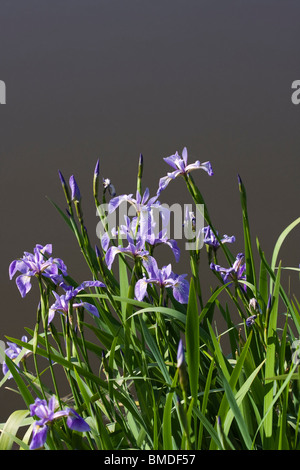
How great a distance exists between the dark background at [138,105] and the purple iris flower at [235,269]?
4.90 feet

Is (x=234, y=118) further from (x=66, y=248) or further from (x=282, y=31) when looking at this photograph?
(x=66, y=248)

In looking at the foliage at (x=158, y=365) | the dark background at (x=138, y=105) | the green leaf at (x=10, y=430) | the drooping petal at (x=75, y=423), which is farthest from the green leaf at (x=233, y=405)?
the dark background at (x=138, y=105)

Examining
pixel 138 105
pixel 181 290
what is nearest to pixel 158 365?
pixel 181 290

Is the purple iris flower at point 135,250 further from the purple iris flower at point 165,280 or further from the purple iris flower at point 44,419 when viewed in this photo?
the purple iris flower at point 44,419

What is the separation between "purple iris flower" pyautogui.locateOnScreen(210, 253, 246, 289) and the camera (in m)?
0.86

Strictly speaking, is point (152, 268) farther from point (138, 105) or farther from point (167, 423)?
point (138, 105)

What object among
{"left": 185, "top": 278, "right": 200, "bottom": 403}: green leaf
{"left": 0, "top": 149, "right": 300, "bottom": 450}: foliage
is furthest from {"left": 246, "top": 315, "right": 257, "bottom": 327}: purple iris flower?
{"left": 185, "top": 278, "right": 200, "bottom": 403}: green leaf

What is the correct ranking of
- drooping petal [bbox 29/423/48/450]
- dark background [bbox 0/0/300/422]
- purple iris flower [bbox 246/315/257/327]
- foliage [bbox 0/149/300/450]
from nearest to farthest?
drooping petal [bbox 29/423/48/450]
foliage [bbox 0/149/300/450]
purple iris flower [bbox 246/315/257/327]
dark background [bbox 0/0/300/422]

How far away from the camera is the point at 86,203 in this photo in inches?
Result: 94.6

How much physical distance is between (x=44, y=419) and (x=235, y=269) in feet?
1.29

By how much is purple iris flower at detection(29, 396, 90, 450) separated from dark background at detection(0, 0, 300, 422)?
1789 mm

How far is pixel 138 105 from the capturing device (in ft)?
7.84

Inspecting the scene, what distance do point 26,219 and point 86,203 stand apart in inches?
10.3

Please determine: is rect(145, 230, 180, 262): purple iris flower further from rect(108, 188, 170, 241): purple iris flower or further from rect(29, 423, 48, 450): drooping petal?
rect(29, 423, 48, 450): drooping petal
